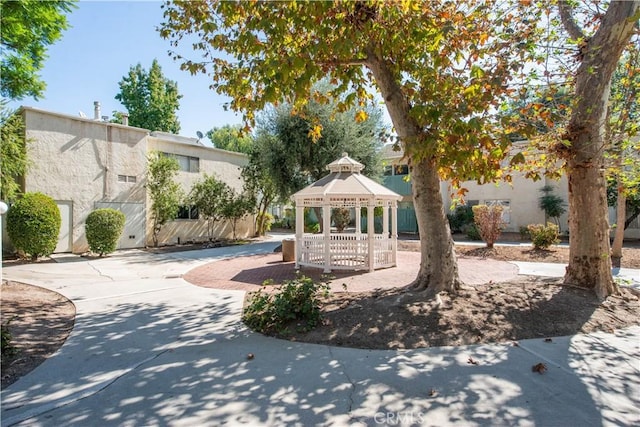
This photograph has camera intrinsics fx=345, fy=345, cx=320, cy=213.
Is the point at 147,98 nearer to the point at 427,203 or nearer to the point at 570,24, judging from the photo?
the point at 427,203

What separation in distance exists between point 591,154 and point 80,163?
60.7 feet

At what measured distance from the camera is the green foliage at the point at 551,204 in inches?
827

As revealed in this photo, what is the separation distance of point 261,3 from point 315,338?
509 centimetres

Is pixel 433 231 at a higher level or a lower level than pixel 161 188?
lower

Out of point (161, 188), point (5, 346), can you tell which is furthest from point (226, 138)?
point (5, 346)

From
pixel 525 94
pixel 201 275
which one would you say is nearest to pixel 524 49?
pixel 525 94

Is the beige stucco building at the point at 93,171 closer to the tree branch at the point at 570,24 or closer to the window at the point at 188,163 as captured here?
the window at the point at 188,163

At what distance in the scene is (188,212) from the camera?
20.4 m

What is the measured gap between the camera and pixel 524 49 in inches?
225

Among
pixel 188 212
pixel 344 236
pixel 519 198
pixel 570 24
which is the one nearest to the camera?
pixel 570 24

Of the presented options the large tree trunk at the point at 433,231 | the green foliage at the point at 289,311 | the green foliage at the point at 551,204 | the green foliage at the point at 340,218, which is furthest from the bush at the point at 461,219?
the green foliage at the point at 289,311

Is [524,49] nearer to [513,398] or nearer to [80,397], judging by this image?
[513,398]

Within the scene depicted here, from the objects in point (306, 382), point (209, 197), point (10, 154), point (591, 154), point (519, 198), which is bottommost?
point (306, 382)

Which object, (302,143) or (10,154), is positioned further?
(302,143)
